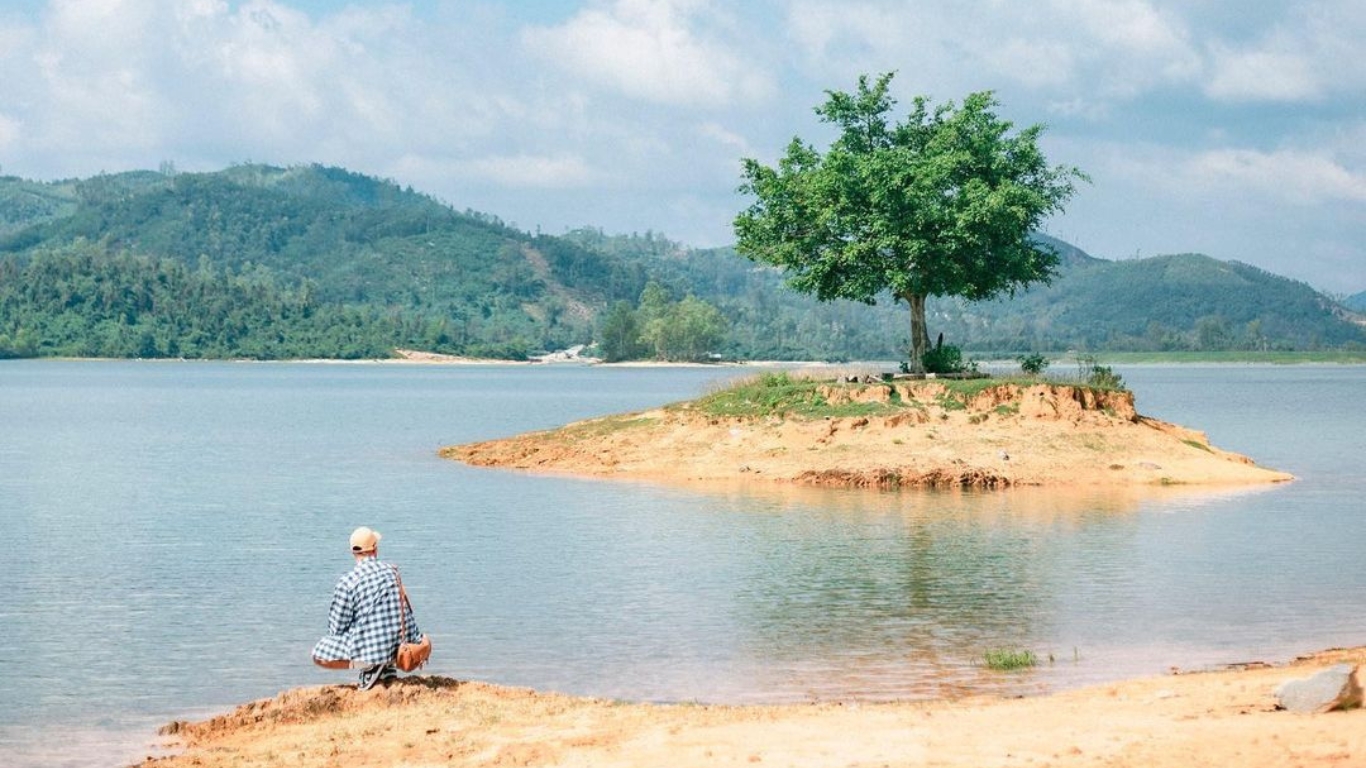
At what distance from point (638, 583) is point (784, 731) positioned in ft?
38.9

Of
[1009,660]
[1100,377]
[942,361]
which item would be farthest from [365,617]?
[942,361]

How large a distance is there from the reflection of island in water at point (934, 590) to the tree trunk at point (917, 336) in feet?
Answer: 42.1

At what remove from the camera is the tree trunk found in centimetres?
5319

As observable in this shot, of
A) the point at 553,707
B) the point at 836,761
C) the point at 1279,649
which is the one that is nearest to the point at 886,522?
the point at 1279,649

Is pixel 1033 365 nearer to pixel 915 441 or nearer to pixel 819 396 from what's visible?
pixel 819 396

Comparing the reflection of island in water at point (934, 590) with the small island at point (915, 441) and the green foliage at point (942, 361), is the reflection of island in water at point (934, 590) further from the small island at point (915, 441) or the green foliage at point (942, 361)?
the green foliage at point (942, 361)

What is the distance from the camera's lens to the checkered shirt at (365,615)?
1631 centimetres

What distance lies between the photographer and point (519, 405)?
346ft

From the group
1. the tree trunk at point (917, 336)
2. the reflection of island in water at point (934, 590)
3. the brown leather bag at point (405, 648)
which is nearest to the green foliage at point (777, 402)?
the tree trunk at point (917, 336)

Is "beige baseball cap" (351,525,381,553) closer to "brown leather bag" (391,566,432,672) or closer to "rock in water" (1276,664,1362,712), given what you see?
"brown leather bag" (391,566,432,672)

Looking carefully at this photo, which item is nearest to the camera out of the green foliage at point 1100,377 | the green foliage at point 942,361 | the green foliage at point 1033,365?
the green foliage at point 1100,377

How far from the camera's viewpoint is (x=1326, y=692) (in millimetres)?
14164

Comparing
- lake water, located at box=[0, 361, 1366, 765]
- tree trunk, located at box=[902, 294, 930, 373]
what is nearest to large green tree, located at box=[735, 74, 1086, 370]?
tree trunk, located at box=[902, 294, 930, 373]

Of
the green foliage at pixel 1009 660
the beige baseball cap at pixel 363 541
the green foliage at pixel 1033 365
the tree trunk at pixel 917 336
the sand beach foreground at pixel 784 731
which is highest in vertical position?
the tree trunk at pixel 917 336
